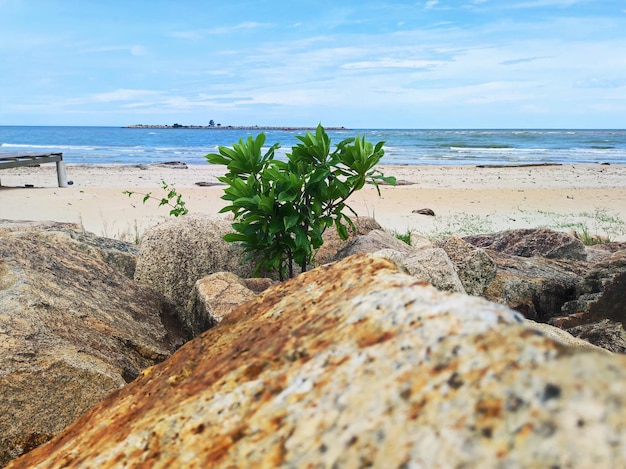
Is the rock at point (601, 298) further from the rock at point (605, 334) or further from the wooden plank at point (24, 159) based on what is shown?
the wooden plank at point (24, 159)

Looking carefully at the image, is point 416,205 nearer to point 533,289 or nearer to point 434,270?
point 533,289

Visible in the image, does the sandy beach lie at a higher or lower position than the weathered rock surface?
lower

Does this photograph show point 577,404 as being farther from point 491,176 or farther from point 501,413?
point 491,176

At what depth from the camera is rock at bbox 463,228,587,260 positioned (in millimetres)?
6883

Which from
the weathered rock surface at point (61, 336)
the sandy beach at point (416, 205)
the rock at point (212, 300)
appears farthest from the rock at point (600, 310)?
the sandy beach at point (416, 205)

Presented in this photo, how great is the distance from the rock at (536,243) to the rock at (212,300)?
4321 mm

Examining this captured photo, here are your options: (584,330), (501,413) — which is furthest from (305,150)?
(501,413)

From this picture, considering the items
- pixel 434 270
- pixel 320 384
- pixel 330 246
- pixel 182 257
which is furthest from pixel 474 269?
pixel 320 384

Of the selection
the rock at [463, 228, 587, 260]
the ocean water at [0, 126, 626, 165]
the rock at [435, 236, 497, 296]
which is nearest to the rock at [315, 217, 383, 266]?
the rock at [435, 236, 497, 296]

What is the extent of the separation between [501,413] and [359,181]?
11.0 ft

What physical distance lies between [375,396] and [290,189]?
9.60 feet

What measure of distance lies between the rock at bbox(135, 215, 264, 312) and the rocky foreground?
4.49 feet

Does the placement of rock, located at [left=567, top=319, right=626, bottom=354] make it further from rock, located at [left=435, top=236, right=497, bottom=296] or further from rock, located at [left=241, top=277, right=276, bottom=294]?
rock, located at [left=241, top=277, right=276, bottom=294]

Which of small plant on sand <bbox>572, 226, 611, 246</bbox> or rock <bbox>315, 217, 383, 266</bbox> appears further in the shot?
small plant on sand <bbox>572, 226, 611, 246</bbox>
